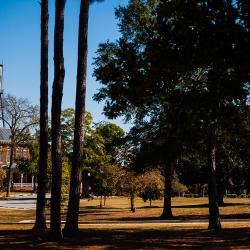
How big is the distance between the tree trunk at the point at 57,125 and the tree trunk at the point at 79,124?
1.31m

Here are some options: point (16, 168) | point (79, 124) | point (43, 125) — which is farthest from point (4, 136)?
point (79, 124)

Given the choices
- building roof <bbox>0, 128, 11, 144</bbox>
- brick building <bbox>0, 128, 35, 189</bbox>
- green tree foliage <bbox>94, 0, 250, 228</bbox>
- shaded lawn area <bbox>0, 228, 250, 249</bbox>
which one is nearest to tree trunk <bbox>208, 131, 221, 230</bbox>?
shaded lawn area <bbox>0, 228, 250, 249</bbox>

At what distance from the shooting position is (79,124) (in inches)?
674

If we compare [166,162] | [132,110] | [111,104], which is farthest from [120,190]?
[111,104]

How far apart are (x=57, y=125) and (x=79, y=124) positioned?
1.89 meters

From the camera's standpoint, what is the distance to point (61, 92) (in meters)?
15.6

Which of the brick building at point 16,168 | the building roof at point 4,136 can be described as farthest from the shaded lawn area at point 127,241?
the building roof at point 4,136

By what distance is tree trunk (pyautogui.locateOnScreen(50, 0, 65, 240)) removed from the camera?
14891 mm

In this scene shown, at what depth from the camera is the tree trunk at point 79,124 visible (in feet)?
55.0

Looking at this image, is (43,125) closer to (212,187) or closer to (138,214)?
(212,187)

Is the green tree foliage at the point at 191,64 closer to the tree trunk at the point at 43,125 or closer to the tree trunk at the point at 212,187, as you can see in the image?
the tree trunk at the point at 43,125

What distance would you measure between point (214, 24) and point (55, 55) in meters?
6.04

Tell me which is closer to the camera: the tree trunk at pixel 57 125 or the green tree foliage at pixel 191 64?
the green tree foliage at pixel 191 64

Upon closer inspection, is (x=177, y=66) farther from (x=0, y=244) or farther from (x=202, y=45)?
(x=0, y=244)
